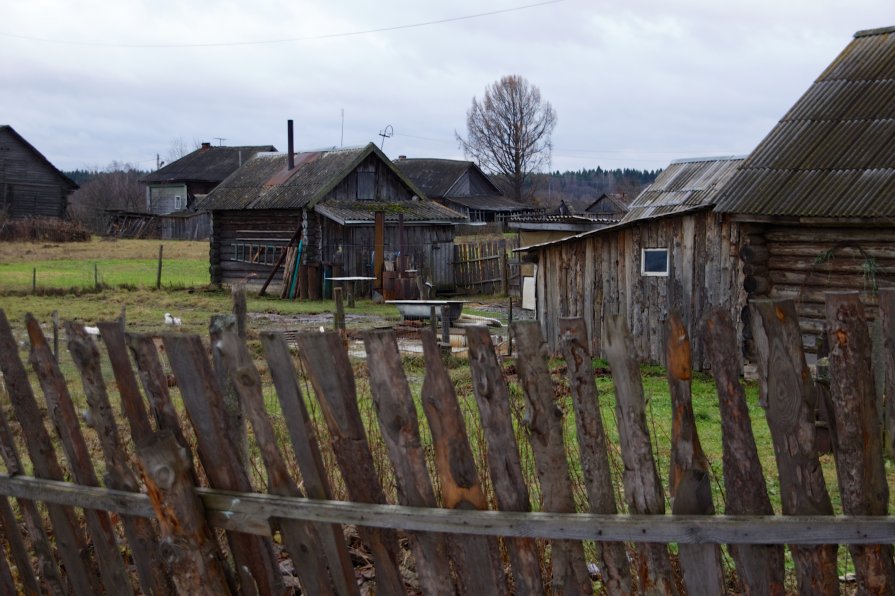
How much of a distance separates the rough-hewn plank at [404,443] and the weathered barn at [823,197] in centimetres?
980

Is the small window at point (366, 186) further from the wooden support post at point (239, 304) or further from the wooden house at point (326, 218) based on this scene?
the wooden support post at point (239, 304)

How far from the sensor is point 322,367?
3156mm

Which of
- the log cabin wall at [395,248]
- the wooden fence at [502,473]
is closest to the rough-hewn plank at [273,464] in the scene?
the wooden fence at [502,473]

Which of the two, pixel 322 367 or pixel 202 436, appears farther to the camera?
pixel 202 436

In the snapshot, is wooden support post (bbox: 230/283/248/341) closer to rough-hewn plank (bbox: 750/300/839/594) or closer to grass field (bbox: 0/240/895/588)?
grass field (bbox: 0/240/895/588)

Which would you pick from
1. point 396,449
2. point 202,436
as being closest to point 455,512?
point 396,449

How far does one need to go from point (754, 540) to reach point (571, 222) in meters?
22.9

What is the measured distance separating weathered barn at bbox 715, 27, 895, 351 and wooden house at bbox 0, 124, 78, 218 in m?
47.6

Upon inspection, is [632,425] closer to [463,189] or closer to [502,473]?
[502,473]

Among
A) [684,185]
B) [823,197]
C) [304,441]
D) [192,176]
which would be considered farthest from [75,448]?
[192,176]

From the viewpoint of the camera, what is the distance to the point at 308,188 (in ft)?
98.1

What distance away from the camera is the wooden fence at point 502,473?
2.78 metres

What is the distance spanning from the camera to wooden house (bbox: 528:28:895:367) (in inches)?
482

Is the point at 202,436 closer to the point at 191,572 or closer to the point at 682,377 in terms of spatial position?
the point at 191,572
